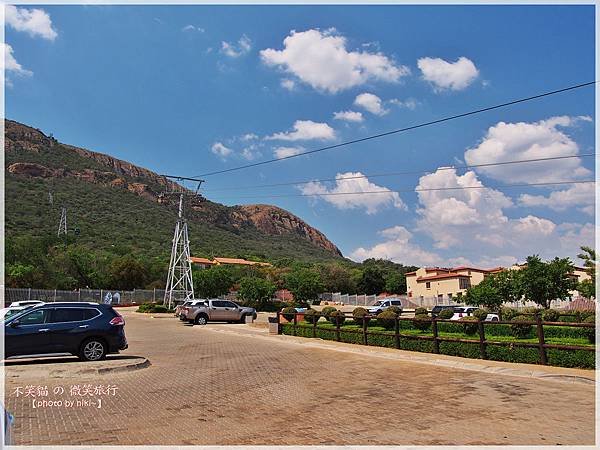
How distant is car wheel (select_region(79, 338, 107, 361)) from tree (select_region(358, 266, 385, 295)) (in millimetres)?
77321

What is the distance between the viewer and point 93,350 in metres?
13.1

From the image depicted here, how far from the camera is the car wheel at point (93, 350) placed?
13008 mm

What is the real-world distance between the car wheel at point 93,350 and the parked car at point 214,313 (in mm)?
19701

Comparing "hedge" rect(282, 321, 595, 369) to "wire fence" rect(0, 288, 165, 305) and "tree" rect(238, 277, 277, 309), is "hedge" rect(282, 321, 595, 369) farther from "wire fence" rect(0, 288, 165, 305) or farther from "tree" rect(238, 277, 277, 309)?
"wire fence" rect(0, 288, 165, 305)

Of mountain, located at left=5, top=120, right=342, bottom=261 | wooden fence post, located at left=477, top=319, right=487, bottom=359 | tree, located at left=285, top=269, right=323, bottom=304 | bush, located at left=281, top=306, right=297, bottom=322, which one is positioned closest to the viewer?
wooden fence post, located at left=477, top=319, right=487, bottom=359

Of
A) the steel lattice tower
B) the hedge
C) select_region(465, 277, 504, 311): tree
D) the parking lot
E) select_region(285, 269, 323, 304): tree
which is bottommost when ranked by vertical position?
the parking lot

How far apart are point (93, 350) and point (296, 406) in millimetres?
6859

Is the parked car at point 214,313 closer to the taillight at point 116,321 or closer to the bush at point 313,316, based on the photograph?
the bush at point 313,316

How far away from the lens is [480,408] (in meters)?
8.63

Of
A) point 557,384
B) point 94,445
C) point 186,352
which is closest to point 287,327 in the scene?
point 186,352

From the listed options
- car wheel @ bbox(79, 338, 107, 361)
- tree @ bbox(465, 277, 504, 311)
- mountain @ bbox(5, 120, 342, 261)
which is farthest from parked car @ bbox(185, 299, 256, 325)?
car wheel @ bbox(79, 338, 107, 361)

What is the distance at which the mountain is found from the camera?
77812 millimetres

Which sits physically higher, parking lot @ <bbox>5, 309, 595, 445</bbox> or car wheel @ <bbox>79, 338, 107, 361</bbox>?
car wheel @ <bbox>79, 338, 107, 361</bbox>

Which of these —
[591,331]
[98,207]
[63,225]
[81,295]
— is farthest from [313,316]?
[98,207]
